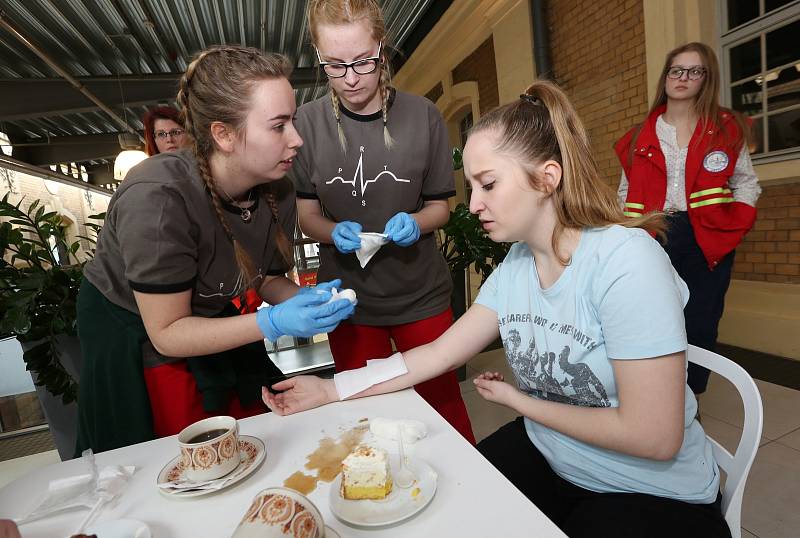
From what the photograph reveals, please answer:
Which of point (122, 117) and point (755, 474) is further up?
point (122, 117)

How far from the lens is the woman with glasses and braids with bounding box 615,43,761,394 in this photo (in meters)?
2.16

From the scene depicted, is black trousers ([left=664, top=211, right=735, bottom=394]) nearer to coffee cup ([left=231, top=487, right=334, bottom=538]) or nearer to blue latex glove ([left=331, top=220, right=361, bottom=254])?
blue latex glove ([left=331, top=220, right=361, bottom=254])

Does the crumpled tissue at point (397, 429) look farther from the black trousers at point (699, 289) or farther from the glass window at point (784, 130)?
the glass window at point (784, 130)

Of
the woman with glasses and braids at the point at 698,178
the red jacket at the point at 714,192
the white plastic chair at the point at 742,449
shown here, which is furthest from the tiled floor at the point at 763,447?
the white plastic chair at the point at 742,449

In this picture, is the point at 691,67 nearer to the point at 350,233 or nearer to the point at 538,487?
the point at 350,233

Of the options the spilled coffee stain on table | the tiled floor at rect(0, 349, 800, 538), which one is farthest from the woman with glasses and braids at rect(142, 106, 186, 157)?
the spilled coffee stain on table

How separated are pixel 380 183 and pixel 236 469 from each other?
1.06 m

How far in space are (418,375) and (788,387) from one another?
2618 millimetres

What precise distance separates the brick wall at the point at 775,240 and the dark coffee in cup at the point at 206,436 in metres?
3.74

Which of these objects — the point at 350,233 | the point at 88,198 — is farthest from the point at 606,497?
the point at 88,198

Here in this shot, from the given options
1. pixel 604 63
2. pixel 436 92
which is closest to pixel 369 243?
pixel 604 63

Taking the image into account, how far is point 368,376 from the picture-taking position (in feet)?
3.65

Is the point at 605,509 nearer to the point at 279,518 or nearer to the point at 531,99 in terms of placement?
the point at 279,518

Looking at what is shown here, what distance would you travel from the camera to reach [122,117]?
8.32 metres
